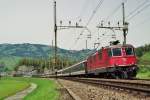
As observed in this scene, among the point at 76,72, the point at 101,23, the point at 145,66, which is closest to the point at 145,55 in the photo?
the point at 76,72

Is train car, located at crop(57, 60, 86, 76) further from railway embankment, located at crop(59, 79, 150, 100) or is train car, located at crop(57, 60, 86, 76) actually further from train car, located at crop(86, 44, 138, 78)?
railway embankment, located at crop(59, 79, 150, 100)

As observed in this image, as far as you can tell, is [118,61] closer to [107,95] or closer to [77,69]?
[107,95]

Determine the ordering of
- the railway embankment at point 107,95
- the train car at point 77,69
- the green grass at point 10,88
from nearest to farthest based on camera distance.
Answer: the railway embankment at point 107,95 < the green grass at point 10,88 < the train car at point 77,69

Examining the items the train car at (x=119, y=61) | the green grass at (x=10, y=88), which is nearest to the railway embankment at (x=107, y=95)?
the train car at (x=119, y=61)

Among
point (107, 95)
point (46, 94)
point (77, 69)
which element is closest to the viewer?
point (107, 95)

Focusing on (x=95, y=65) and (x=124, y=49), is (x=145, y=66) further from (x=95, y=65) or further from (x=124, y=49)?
(x=124, y=49)

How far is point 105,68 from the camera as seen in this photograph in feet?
154

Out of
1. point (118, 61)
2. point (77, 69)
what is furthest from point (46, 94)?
point (77, 69)

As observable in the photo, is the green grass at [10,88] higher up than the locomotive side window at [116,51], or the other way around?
the locomotive side window at [116,51]

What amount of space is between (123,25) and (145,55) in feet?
103

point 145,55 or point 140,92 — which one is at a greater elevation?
point 145,55

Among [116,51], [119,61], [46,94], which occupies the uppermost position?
[116,51]

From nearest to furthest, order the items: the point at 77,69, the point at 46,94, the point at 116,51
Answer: the point at 46,94
the point at 116,51
the point at 77,69

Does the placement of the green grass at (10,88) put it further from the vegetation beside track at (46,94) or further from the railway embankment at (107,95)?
the railway embankment at (107,95)
